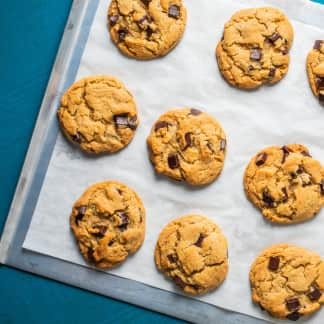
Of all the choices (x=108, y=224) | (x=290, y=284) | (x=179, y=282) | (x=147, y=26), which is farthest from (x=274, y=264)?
(x=147, y=26)

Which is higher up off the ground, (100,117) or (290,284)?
(100,117)

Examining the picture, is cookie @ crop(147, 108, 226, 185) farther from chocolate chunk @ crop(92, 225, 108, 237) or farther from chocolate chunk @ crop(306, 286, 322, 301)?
chocolate chunk @ crop(306, 286, 322, 301)

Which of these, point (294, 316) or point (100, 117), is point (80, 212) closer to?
point (100, 117)

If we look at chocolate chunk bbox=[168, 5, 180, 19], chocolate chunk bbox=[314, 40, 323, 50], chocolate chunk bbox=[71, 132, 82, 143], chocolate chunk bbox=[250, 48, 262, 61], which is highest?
chocolate chunk bbox=[314, 40, 323, 50]

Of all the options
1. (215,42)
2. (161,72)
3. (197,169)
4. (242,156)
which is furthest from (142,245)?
(215,42)

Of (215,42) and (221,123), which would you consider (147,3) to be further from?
(221,123)

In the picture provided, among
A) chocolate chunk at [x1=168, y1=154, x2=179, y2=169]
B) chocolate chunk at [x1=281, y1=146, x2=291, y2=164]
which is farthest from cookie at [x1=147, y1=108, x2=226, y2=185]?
chocolate chunk at [x1=281, y1=146, x2=291, y2=164]
